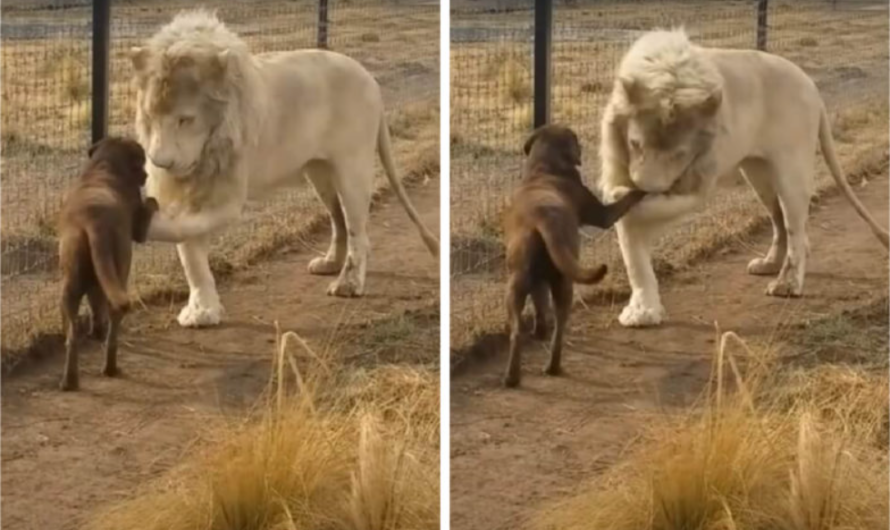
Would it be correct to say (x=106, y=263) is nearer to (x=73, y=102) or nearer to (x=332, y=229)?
(x=73, y=102)

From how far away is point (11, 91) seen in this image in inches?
103

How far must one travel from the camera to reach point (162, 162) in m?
2.59

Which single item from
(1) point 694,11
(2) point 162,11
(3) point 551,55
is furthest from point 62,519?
(1) point 694,11

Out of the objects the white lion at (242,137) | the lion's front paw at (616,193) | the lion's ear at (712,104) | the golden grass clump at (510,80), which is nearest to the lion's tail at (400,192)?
the white lion at (242,137)

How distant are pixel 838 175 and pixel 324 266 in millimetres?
951

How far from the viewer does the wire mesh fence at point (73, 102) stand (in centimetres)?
261

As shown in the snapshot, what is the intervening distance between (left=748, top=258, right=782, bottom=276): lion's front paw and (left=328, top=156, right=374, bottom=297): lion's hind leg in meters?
0.70

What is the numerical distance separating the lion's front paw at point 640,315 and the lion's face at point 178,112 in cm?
81

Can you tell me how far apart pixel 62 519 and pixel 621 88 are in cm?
126

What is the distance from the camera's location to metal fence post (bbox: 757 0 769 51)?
8.57 feet

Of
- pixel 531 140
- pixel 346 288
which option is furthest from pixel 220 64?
pixel 531 140

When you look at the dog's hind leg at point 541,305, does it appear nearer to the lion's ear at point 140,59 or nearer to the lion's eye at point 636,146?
the lion's eye at point 636,146

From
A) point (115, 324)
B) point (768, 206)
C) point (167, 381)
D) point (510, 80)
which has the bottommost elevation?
point (167, 381)

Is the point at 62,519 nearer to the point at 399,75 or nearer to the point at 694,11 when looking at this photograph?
the point at 399,75
